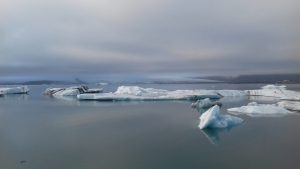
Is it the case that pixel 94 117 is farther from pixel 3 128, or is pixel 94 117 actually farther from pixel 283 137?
pixel 283 137

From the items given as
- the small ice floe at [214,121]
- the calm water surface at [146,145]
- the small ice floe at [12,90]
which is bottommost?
the calm water surface at [146,145]

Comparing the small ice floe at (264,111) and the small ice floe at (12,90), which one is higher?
the small ice floe at (12,90)

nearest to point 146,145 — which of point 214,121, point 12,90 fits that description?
point 214,121

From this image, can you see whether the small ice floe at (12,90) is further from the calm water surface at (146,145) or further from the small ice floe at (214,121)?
the small ice floe at (214,121)

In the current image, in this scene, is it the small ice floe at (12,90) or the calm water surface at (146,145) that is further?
the small ice floe at (12,90)

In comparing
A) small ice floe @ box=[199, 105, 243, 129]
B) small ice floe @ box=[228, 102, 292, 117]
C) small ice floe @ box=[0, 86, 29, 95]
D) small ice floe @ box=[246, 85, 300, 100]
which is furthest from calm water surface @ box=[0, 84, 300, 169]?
small ice floe @ box=[0, 86, 29, 95]

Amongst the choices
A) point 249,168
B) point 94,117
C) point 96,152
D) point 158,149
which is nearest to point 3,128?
point 94,117

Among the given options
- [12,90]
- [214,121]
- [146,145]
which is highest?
[12,90]

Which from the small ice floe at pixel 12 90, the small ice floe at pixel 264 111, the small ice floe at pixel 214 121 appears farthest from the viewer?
the small ice floe at pixel 12 90

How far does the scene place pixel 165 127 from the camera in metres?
9.23

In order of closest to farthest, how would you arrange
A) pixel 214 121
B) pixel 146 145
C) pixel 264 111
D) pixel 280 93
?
pixel 146 145, pixel 214 121, pixel 264 111, pixel 280 93

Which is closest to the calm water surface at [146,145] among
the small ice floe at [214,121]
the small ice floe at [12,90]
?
the small ice floe at [214,121]

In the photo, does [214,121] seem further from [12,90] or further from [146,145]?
[12,90]

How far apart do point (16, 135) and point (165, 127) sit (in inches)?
162
